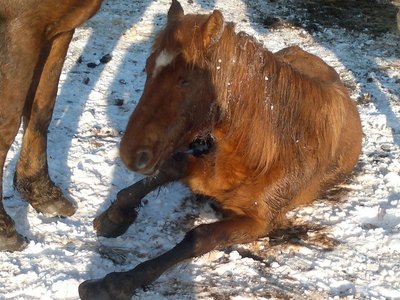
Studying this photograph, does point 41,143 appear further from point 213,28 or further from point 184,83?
point 213,28

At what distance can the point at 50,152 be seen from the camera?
4145 mm

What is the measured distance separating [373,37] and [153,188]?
13.9 ft

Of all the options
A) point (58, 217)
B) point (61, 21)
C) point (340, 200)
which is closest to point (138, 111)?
point (61, 21)

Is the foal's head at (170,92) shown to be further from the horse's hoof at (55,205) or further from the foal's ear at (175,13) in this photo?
the horse's hoof at (55,205)

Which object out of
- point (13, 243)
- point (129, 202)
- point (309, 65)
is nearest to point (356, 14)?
point (309, 65)

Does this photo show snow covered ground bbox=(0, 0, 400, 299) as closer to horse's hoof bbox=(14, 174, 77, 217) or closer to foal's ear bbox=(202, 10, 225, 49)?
horse's hoof bbox=(14, 174, 77, 217)

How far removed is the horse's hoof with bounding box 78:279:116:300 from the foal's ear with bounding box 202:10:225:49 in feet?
4.12

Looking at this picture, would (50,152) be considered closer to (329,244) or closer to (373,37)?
(329,244)

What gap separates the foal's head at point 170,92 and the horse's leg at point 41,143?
82 cm

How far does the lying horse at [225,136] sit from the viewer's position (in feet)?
8.96

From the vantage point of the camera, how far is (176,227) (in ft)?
11.7

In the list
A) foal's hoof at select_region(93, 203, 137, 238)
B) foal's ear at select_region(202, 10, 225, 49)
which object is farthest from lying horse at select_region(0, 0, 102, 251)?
foal's ear at select_region(202, 10, 225, 49)

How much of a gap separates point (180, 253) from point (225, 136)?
0.66 meters

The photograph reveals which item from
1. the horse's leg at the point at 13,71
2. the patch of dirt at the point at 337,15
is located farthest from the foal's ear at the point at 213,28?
the patch of dirt at the point at 337,15
